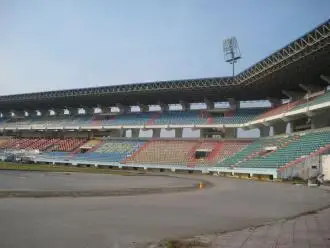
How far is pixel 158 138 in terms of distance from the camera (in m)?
77.1

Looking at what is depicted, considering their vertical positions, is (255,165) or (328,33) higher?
(328,33)

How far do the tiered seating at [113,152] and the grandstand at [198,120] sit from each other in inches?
8.5

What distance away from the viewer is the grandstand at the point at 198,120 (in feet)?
152

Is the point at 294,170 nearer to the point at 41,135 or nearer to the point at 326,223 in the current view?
the point at 326,223

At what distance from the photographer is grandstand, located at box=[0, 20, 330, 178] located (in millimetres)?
46281

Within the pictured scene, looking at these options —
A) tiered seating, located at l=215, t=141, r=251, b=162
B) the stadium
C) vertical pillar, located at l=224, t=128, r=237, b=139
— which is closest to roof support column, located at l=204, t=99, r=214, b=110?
the stadium

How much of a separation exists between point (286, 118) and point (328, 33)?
59.2ft

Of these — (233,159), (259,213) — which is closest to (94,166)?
(233,159)

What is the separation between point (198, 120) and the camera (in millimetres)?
71938

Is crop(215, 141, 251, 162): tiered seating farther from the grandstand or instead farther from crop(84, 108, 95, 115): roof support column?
crop(84, 108, 95, 115): roof support column

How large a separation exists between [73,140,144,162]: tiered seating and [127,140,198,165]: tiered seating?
7.48 feet

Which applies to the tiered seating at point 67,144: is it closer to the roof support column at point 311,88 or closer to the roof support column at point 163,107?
the roof support column at point 163,107

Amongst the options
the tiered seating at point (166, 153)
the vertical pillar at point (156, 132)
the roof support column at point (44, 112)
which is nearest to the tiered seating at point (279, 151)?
the tiered seating at point (166, 153)

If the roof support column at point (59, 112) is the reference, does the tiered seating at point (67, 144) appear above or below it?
below
